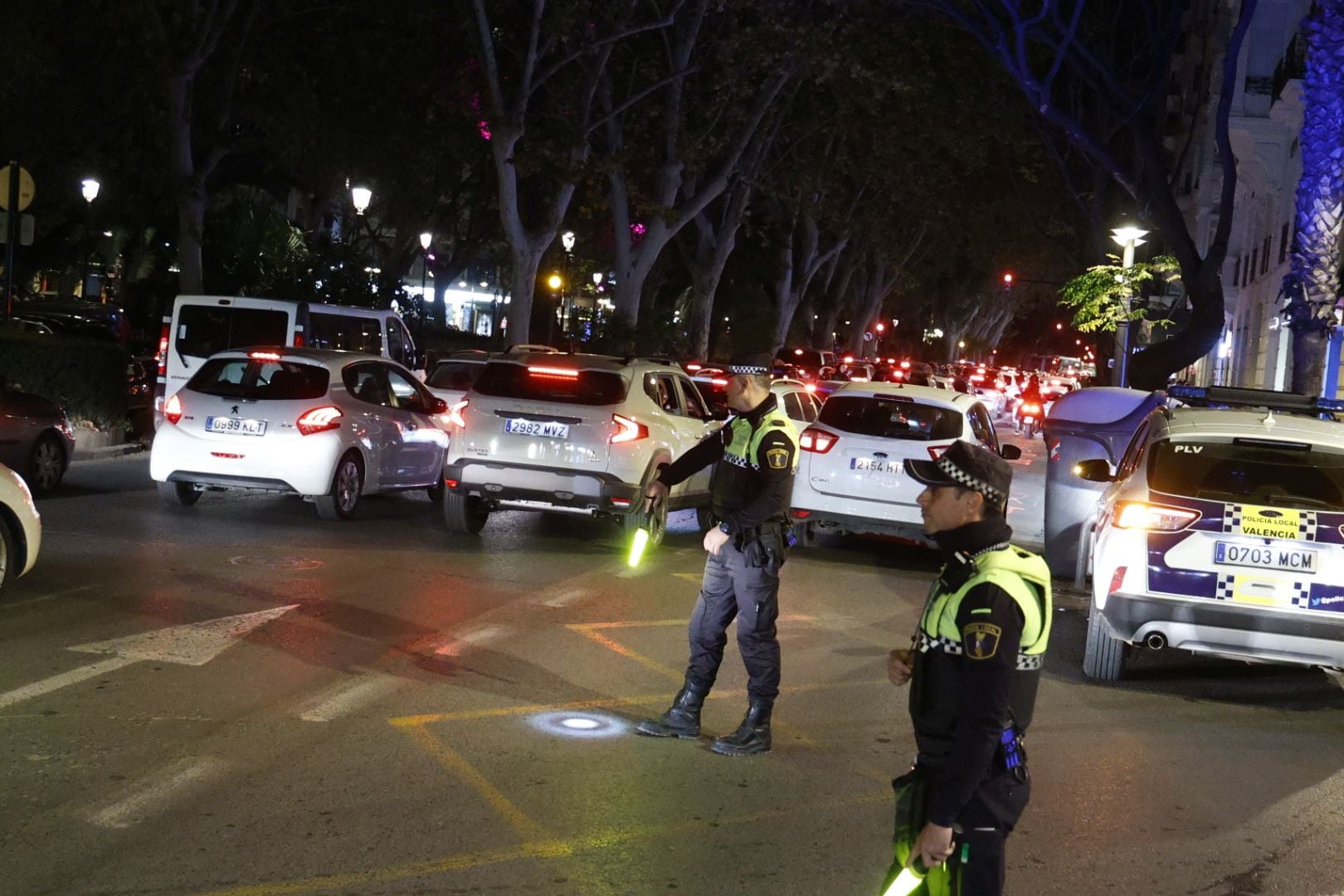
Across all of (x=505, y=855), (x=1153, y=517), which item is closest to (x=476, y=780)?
(x=505, y=855)

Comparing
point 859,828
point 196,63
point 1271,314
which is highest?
point 196,63

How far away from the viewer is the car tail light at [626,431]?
46.0ft

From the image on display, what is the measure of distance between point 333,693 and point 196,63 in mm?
21335

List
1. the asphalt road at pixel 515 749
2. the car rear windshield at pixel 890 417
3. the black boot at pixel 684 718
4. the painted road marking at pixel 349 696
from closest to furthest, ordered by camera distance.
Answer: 1. the asphalt road at pixel 515 749
2. the black boot at pixel 684 718
3. the painted road marking at pixel 349 696
4. the car rear windshield at pixel 890 417

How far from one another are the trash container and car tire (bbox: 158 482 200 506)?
25.5 ft

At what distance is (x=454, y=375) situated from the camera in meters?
19.3

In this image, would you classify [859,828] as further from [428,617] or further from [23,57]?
[23,57]

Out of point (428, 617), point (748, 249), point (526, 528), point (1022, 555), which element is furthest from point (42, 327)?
point (748, 249)

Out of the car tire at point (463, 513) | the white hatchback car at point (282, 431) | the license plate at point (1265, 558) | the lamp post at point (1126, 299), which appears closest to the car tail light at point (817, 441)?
the car tire at point (463, 513)

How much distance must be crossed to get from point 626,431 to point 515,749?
6.86m

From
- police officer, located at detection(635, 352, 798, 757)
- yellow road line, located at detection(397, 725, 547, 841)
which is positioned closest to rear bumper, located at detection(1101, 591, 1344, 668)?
police officer, located at detection(635, 352, 798, 757)

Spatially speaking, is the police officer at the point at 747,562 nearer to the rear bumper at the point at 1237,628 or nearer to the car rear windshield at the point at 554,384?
the rear bumper at the point at 1237,628

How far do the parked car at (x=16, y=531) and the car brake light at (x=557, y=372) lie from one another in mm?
5278

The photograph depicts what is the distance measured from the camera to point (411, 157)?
39.9 m
